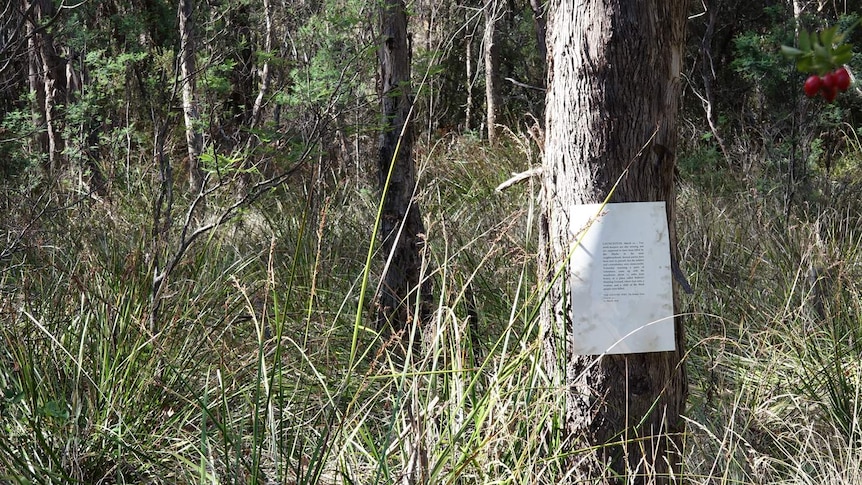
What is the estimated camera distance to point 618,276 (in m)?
2.60

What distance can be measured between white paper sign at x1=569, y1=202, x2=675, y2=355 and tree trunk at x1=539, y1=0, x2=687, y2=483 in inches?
1.8

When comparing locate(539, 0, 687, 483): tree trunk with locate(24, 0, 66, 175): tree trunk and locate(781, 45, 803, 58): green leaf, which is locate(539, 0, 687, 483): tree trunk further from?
locate(24, 0, 66, 175): tree trunk

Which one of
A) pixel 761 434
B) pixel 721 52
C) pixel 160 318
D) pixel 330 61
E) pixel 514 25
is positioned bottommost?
pixel 761 434

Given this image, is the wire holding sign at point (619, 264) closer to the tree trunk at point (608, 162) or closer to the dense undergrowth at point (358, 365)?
the tree trunk at point (608, 162)

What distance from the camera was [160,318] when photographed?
12.5 feet

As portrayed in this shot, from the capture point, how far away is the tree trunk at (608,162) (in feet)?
8.38

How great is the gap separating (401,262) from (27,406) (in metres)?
2.23

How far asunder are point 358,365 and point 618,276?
5.04 ft

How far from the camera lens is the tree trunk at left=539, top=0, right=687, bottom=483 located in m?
2.55

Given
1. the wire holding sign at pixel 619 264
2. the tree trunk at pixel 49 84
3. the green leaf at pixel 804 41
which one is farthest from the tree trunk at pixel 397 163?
the tree trunk at pixel 49 84

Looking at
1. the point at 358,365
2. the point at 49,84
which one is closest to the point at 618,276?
the point at 358,365

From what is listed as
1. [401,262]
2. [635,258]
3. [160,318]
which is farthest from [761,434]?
[160,318]

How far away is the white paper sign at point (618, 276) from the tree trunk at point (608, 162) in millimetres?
46

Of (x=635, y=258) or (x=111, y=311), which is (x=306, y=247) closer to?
(x=111, y=311)
